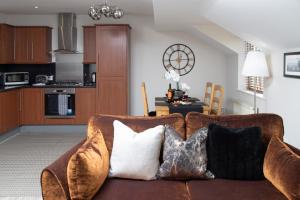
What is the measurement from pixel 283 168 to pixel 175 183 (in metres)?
0.79

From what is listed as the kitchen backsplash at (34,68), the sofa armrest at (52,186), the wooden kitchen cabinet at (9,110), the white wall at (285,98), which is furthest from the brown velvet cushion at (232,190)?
the kitchen backsplash at (34,68)

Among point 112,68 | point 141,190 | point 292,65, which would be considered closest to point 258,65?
point 292,65

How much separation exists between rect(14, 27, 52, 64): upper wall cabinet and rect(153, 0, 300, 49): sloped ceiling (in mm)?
2898

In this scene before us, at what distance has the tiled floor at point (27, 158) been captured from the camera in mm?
4230

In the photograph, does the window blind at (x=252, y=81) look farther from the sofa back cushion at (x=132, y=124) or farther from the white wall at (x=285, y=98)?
the sofa back cushion at (x=132, y=124)

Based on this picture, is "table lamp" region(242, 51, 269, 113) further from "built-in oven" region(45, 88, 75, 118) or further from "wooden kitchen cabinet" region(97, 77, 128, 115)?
"built-in oven" region(45, 88, 75, 118)

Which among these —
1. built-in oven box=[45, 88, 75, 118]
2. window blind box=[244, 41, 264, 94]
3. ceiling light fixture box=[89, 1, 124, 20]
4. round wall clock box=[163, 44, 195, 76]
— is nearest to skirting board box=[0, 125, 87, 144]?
built-in oven box=[45, 88, 75, 118]

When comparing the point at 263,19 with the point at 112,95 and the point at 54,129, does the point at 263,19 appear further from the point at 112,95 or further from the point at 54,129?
the point at 54,129

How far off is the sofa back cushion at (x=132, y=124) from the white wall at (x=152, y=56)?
5.16 metres

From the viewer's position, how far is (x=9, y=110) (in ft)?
23.7

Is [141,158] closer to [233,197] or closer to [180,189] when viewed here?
[180,189]

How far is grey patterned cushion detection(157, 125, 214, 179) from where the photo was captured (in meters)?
2.91

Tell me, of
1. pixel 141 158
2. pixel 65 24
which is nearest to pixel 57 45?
pixel 65 24

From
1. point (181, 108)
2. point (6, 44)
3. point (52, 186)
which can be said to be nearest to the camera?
point (52, 186)
